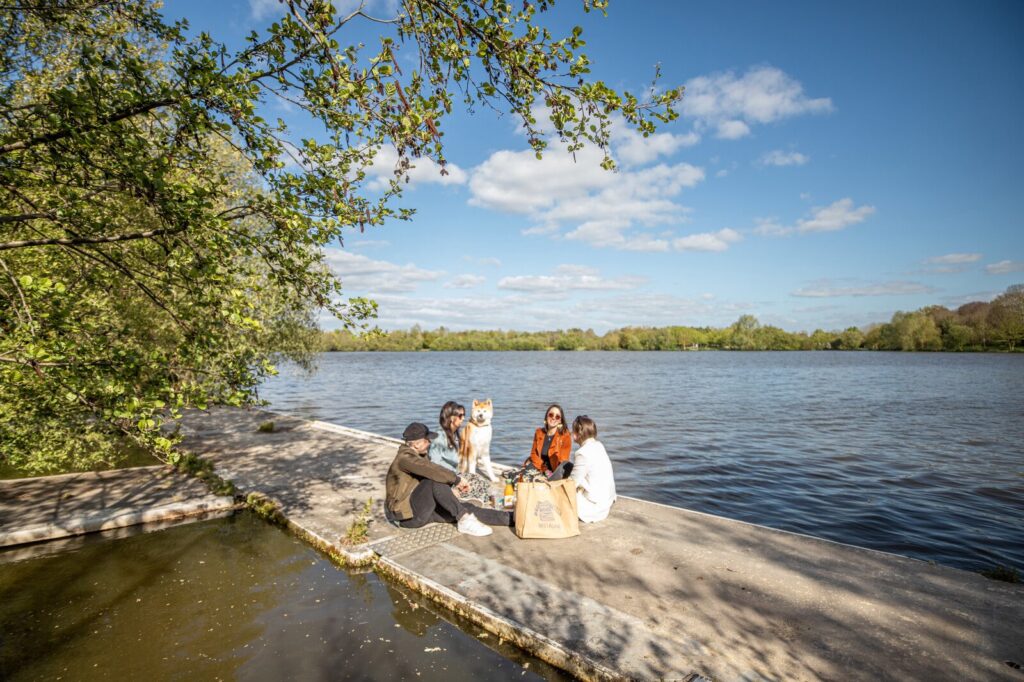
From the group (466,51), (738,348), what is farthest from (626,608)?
(738,348)

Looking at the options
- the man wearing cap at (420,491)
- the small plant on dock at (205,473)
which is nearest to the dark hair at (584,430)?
the man wearing cap at (420,491)

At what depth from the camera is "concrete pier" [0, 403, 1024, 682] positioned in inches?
176

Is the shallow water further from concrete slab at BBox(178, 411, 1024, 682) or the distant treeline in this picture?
the distant treeline

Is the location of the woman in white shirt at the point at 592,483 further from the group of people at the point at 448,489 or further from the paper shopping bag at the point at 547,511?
the paper shopping bag at the point at 547,511

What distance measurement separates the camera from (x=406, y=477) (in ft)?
25.7

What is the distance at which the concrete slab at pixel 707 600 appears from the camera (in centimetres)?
448

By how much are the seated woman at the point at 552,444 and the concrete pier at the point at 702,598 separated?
1.68m

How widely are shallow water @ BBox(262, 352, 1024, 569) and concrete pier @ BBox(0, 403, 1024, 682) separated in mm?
5079

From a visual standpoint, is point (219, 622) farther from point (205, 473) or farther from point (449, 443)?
point (205, 473)

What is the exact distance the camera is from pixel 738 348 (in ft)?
558

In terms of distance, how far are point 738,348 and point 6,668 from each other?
185486mm

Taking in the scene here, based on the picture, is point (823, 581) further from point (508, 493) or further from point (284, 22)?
point (284, 22)

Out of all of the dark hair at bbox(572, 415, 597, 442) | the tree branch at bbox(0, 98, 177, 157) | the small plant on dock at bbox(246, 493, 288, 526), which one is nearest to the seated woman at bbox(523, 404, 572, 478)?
the dark hair at bbox(572, 415, 597, 442)

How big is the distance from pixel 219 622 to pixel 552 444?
6214 mm
